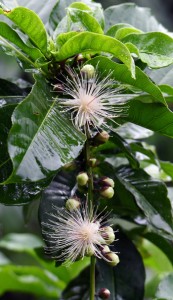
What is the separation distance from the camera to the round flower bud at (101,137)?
1.15 metres

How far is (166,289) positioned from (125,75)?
16.6 inches

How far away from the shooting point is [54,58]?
1162 mm

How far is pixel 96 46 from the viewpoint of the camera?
1081mm

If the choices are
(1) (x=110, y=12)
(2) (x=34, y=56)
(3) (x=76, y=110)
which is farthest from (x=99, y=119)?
(1) (x=110, y=12)

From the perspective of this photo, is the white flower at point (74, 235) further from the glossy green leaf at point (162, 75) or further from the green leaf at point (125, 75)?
the glossy green leaf at point (162, 75)

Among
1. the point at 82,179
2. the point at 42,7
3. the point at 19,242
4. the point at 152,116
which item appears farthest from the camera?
the point at 19,242

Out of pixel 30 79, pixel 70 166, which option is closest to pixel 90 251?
pixel 70 166

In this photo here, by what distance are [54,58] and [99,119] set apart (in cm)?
13

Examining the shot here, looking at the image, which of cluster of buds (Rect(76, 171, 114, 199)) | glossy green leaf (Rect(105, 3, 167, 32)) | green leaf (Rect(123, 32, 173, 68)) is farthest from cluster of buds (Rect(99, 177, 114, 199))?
glossy green leaf (Rect(105, 3, 167, 32))

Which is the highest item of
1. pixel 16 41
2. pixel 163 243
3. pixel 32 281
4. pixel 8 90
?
pixel 16 41

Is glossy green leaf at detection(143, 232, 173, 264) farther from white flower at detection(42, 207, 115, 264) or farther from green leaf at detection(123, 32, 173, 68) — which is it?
green leaf at detection(123, 32, 173, 68)

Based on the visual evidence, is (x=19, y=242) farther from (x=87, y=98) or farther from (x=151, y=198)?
(x=87, y=98)

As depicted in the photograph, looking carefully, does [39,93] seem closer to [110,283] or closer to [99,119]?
[99,119]

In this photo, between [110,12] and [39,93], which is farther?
[110,12]
